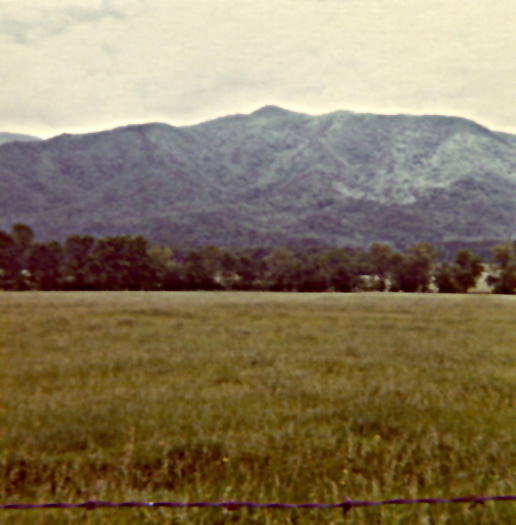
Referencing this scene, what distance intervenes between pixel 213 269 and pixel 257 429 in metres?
92.9

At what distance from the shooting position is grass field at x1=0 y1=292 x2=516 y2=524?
5.54 meters

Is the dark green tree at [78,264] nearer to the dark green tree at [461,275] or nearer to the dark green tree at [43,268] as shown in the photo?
the dark green tree at [43,268]

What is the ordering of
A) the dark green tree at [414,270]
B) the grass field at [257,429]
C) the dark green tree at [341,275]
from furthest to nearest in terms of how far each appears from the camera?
the dark green tree at [341,275] < the dark green tree at [414,270] < the grass field at [257,429]

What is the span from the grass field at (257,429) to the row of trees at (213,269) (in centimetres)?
7758

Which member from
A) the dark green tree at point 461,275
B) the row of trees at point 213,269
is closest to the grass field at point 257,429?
the row of trees at point 213,269

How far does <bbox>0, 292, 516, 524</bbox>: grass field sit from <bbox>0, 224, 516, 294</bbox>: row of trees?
255 feet

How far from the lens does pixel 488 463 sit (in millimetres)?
6375

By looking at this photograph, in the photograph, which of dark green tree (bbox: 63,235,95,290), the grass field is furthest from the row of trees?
the grass field

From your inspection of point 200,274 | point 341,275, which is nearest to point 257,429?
point 341,275

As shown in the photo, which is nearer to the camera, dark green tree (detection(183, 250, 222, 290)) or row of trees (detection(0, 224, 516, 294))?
row of trees (detection(0, 224, 516, 294))

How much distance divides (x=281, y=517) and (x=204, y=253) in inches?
3949

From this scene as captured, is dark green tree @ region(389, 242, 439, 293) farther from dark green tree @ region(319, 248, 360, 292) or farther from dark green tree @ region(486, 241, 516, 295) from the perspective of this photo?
dark green tree @ region(486, 241, 516, 295)

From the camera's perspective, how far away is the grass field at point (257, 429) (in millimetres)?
5535

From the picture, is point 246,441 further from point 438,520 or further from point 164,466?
point 438,520
